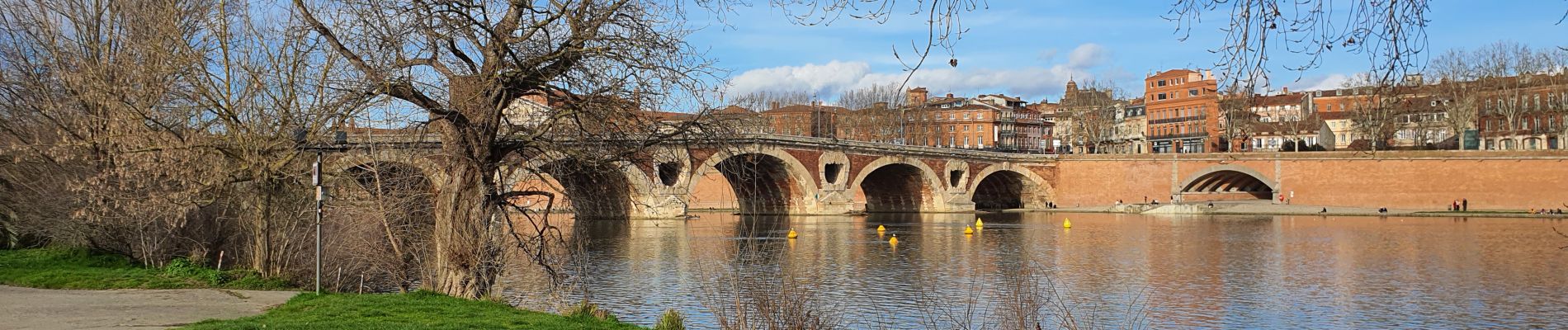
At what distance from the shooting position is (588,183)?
42.9ft

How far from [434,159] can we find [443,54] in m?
2.06

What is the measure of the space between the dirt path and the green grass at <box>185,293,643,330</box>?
503mm

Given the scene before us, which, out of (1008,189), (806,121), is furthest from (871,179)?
(806,121)

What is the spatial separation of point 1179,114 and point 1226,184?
18.6 meters

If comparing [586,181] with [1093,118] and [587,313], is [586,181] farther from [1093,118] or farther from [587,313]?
[1093,118]

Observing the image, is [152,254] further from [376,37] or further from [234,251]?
[376,37]

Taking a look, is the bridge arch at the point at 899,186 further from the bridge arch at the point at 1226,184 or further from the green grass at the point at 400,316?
the green grass at the point at 400,316

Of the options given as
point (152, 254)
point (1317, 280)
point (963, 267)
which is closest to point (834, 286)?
point (963, 267)

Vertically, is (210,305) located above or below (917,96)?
below

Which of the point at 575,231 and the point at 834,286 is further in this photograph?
the point at 834,286

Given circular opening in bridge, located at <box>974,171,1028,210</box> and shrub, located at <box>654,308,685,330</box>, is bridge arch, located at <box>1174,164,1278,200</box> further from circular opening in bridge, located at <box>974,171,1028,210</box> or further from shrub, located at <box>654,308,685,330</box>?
shrub, located at <box>654,308,685,330</box>

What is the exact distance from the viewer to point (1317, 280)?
23.8 metres

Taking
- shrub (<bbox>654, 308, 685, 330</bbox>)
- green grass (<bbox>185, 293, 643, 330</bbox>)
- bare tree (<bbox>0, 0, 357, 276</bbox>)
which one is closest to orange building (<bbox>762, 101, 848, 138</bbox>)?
bare tree (<bbox>0, 0, 357, 276</bbox>)

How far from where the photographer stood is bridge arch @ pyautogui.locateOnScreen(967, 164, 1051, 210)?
6328 cm
